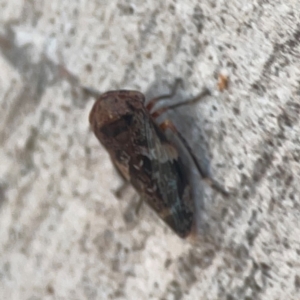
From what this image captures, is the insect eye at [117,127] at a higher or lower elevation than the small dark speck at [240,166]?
lower

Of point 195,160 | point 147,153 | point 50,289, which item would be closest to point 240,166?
point 195,160

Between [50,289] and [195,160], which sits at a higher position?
[195,160]

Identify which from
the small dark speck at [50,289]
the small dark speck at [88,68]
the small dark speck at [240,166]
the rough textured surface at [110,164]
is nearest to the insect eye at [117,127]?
the rough textured surface at [110,164]

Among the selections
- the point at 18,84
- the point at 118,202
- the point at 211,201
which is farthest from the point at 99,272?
the point at 18,84

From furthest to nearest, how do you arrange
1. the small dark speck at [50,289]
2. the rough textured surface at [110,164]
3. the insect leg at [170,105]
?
the small dark speck at [50,289]
the insect leg at [170,105]
the rough textured surface at [110,164]

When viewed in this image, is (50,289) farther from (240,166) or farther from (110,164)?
(240,166)

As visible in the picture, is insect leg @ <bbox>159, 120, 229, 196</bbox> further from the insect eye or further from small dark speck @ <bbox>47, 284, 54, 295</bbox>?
small dark speck @ <bbox>47, 284, 54, 295</bbox>

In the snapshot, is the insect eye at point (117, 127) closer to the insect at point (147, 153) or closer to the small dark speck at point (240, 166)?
the insect at point (147, 153)

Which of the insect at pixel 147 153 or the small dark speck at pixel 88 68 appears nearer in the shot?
the insect at pixel 147 153

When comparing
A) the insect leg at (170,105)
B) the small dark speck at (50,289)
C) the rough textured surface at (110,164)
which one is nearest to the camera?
the rough textured surface at (110,164)
